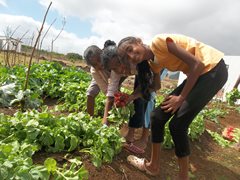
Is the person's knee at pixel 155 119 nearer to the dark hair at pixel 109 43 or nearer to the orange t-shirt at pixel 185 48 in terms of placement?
the orange t-shirt at pixel 185 48

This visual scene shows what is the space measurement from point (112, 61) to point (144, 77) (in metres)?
0.36

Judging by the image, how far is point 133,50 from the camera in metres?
2.70

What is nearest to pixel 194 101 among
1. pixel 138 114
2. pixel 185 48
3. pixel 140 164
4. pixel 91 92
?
pixel 185 48

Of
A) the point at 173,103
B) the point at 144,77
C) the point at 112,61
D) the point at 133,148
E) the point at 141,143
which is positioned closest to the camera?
the point at 173,103

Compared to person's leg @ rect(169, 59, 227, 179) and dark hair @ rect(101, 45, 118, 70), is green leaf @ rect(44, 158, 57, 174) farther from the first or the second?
dark hair @ rect(101, 45, 118, 70)

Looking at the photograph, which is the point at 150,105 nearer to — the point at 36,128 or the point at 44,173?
the point at 36,128

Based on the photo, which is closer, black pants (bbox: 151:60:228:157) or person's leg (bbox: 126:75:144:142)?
black pants (bbox: 151:60:228:157)

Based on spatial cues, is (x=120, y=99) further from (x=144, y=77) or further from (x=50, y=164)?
(x=50, y=164)

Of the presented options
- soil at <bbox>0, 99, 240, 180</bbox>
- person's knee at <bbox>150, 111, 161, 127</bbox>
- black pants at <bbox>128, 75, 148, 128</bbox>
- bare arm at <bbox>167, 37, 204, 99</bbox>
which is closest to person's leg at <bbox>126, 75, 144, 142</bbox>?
black pants at <bbox>128, 75, 148, 128</bbox>

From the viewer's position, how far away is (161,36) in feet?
8.59

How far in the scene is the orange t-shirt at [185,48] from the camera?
8.59 ft

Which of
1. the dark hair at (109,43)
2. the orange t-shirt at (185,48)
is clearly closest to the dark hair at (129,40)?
the orange t-shirt at (185,48)

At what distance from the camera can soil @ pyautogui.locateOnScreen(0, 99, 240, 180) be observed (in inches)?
106

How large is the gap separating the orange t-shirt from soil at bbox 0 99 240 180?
3.26 feet
